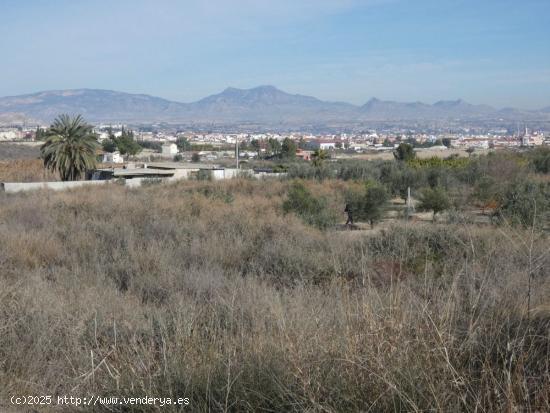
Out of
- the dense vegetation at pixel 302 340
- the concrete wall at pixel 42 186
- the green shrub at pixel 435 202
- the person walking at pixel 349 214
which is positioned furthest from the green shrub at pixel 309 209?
the concrete wall at pixel 42 186

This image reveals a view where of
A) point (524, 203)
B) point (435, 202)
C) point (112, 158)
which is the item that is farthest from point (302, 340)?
point (112, 158)

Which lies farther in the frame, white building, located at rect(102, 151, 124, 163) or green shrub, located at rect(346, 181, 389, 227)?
white building, located at rect(102, 151, 124, 163)

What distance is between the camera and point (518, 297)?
515 cm

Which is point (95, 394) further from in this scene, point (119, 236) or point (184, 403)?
point (119, 236)

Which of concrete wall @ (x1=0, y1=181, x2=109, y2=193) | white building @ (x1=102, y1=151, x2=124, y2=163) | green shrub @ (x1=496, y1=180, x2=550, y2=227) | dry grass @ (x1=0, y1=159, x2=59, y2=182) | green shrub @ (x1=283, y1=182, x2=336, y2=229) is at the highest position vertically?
green shrub @ (x1=496, y1=180, x2=550, y2=227)

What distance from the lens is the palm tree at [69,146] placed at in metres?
51.6

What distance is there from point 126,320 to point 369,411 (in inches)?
161

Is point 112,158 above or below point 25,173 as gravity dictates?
below

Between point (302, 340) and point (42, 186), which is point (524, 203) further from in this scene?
point (42, 186)

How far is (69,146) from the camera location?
52375 millimetres

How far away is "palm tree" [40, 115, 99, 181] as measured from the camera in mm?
51625

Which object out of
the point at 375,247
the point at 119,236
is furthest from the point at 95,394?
the point at 119,236

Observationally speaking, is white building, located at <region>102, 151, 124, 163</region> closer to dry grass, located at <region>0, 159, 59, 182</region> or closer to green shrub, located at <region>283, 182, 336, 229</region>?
dry grass, located at <region>0, 159, 59, 182</region>

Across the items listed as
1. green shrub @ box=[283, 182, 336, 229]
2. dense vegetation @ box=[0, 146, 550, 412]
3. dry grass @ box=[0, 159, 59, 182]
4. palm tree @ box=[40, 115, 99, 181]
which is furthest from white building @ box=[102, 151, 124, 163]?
dense vegetation @ box=[0, 146, 550, 412]
